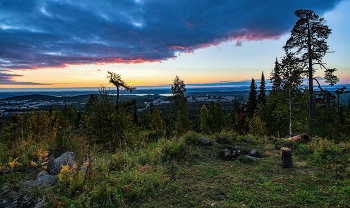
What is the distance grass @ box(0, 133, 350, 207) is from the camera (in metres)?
3.18

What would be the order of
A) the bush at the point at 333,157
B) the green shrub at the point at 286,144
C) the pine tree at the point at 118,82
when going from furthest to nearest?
the pine tree at the point at 118,82
the green shrub at the point at 286,144
the bush at the point at 333,157

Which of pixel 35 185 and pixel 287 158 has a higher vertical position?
pixel 35 185

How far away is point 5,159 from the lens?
4562 mm

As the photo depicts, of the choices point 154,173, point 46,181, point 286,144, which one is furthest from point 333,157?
point 46,181

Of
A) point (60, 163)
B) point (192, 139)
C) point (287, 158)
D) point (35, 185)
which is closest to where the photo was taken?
point (35, 185)

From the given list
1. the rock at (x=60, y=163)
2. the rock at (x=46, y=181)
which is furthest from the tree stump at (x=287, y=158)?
the rock at (x=46, y=181)

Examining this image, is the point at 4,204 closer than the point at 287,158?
Yes

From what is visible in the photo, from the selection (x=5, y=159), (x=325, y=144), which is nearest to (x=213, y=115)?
(x=325, y=144)

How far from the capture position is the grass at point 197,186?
125 inches

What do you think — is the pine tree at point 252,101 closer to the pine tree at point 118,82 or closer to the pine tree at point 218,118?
the pine tree at point 218,118

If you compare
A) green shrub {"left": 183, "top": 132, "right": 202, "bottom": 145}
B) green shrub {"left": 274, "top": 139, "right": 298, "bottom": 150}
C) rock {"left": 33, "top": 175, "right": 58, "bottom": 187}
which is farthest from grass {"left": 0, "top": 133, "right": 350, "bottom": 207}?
green shrub {"left": 183, "top": 132, "right": 202, "bottom": 145}

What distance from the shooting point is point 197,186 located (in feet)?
13.8

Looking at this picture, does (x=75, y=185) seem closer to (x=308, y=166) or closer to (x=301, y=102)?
(x=308, y=166)

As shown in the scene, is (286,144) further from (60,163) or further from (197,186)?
(60,163)
